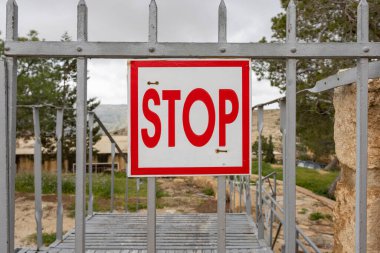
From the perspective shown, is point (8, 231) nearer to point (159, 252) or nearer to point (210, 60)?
point (210, 60)

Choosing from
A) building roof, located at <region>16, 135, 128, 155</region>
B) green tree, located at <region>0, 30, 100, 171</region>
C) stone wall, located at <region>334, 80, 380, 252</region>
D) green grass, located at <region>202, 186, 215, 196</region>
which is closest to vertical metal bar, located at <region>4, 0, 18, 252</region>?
stone wall, located at <region>334, 80, 380, 252</region>

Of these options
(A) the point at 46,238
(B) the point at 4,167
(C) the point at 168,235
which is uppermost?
(B) the point at 4,167

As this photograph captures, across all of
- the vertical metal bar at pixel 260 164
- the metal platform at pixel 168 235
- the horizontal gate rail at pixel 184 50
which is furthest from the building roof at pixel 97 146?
the horizontal gate rail at pixel 184 50

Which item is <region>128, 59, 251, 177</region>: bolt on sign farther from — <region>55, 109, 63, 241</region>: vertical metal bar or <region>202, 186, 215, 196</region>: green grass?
<region>202, 186, 215, 196</region>: green grass

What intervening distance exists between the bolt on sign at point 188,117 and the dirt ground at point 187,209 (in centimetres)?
660

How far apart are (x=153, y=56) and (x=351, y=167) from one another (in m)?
1.88

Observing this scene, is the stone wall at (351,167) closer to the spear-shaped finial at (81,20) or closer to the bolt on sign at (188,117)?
the bolt on sign at (188,117)

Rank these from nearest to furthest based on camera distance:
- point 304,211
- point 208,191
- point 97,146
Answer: point 304,211 < point 208,191 < point 97,146

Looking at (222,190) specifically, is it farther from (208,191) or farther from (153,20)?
(208,191)

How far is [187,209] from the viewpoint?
37.0 ft

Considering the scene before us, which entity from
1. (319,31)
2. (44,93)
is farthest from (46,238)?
(44,93)

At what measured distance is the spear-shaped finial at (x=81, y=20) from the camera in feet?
5.15

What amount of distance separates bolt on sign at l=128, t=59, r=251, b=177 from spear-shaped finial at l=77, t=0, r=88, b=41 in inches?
9.8

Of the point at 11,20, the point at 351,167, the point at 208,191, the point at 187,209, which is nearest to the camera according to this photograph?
the point at 11,20
